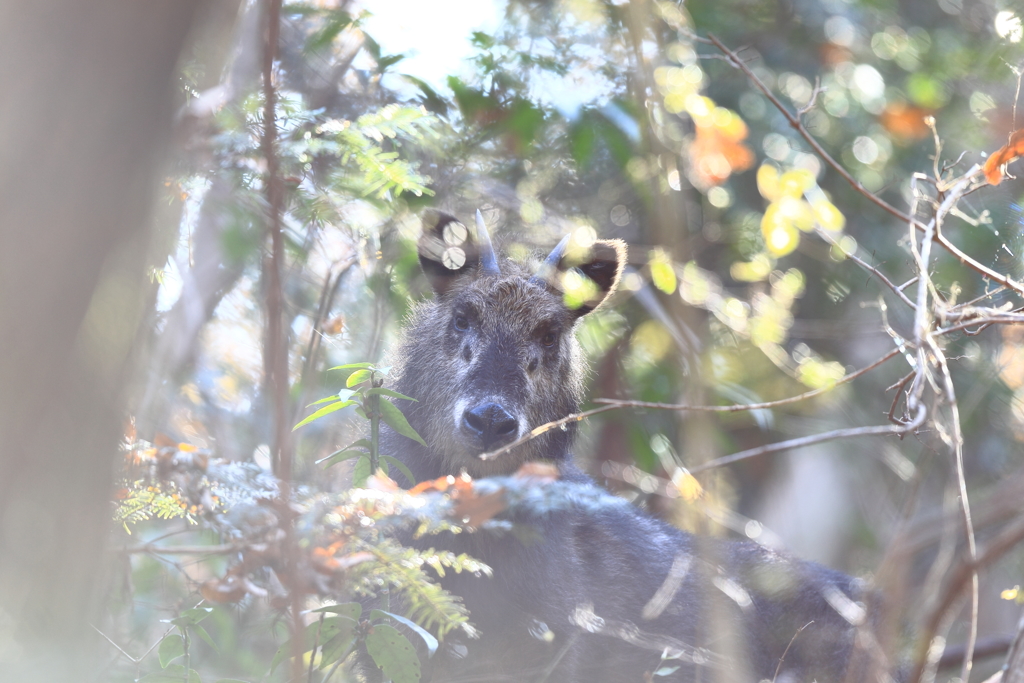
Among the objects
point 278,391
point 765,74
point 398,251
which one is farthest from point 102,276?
point 765,74

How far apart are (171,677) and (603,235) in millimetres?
4342

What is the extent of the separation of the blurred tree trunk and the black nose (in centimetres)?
170

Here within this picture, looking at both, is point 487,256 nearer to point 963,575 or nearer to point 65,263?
point 65,263

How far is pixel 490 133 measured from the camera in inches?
193

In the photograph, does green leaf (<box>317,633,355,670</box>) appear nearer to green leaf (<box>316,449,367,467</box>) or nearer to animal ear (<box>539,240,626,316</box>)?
green leaf (<box>316,449,367,467</box>)

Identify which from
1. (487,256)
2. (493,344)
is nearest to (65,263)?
(493,344)

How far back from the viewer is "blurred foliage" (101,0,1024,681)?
128 inches

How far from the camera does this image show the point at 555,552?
3938 mm

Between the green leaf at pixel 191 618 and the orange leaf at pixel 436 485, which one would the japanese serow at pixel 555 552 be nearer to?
the orange leaf at pixel 436 485

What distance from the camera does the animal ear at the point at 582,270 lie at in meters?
4.07

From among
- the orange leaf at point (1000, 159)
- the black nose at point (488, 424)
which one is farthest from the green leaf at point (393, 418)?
the orange leaf at point (1000, 159)

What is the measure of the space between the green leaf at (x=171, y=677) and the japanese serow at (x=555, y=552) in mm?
1029

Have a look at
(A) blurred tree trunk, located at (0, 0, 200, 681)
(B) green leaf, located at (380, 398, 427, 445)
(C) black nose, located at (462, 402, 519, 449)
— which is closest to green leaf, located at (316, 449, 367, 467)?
(B) green leaf, located at (380, 398, 427, 445)

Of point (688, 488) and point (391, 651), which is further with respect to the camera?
point (688, 488)
